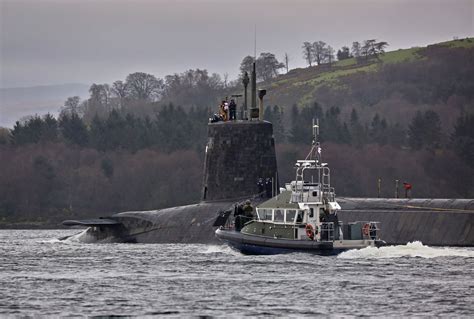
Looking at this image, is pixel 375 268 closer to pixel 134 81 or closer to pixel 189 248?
pixel 189 248

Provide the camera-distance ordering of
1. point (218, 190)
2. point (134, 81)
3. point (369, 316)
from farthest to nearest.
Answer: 1. point (134, 81)
2. point (218, 190)
3. point (369, 316)

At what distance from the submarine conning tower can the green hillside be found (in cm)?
10494

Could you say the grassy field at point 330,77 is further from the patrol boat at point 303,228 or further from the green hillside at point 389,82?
the patrol boat at point 303,228

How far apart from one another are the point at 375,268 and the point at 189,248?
45.5ft

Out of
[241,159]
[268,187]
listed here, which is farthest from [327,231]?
[241,159]

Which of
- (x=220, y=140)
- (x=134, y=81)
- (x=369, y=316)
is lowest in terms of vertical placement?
(x=369, y=316)

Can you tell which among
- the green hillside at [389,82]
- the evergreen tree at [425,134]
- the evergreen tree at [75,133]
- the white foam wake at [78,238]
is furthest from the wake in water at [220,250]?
the green hillside at [389,82]

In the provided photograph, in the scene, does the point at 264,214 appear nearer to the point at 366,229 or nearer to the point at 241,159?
the point at 366,229

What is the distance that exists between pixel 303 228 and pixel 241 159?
12.1 m

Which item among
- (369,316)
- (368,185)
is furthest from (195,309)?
(368,185)

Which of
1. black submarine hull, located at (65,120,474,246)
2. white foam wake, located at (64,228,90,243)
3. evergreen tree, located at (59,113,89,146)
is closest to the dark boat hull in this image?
black submarine hull, located at (65,120,474,246)

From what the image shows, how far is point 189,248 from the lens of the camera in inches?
2218

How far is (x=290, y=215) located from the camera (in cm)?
4888

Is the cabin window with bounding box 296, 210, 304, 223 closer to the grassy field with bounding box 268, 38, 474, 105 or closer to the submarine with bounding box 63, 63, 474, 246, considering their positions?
the submarine with bounding box 63, 63, 474, 246
